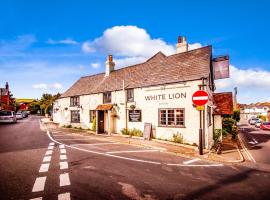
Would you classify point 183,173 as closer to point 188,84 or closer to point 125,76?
point 188,84

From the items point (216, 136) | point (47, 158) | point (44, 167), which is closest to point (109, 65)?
point (216, 136)

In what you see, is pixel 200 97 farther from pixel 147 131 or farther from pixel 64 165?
pixel 64 165

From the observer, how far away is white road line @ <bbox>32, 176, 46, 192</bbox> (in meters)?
5.92

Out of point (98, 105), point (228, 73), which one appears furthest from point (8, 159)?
point (228, 73)

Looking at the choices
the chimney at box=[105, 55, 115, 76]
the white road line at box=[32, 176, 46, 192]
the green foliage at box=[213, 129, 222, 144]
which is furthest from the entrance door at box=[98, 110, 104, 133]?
the white road line at box=[32, 176, 46, 192]

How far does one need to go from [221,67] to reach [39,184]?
48.7ft

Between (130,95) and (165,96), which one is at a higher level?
(130,95)

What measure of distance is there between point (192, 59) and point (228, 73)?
9.99ft

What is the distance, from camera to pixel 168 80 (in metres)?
16.3

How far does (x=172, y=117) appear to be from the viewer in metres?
15.7

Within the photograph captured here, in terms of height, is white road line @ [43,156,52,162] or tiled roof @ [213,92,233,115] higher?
tiled roof @ [213,92,233,115]

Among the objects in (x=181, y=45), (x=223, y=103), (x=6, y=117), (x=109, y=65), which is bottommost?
(x=6, y=117)

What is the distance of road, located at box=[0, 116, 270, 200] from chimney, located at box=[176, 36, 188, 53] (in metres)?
12.5

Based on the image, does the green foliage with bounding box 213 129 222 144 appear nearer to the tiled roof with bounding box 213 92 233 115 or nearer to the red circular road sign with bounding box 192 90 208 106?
the tiled roof with bounding box 213 92 233 115
